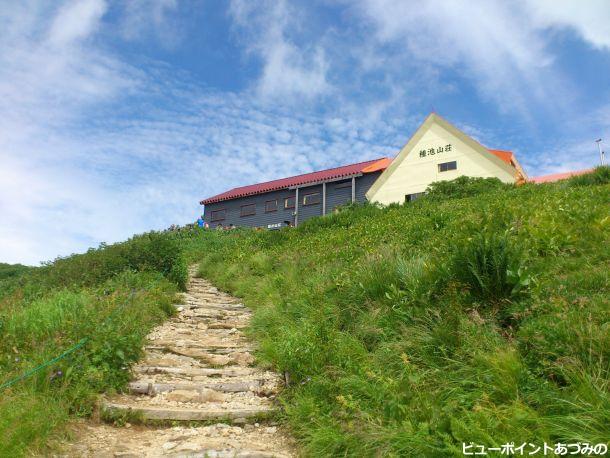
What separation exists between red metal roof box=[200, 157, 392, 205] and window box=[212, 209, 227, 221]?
3.47ft

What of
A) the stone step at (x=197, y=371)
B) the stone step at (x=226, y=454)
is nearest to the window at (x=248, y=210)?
the stone step at (x=197, y=371)

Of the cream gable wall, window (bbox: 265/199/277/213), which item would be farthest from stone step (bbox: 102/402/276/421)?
window (bbox: 265/199/277/213)

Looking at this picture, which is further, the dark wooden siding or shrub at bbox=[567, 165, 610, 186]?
the dark wooden siding

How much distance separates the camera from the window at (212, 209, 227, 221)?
1683 inches

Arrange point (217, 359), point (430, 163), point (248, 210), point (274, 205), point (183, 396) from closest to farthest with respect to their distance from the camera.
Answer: point (183, 396) → point (217, 359) → point (430, 163) → point (274, 205) → point (248, 210)

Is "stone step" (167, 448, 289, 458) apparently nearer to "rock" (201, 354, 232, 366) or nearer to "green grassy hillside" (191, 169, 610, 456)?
"green grassy hillside" (191, 169, 610, 456)

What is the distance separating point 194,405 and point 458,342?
3274 millimetres

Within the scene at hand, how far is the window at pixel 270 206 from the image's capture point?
39.1 m

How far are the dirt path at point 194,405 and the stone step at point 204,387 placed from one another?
0.01 metres

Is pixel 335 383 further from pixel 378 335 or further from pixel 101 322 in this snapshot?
pixel 101 322

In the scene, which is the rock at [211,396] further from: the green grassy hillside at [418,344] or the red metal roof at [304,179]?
the red metal roof at [304,179]

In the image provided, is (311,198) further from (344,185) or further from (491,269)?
(491,269)

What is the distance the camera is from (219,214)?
141ft

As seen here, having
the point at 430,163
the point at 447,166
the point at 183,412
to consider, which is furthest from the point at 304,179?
the point at 183,412
